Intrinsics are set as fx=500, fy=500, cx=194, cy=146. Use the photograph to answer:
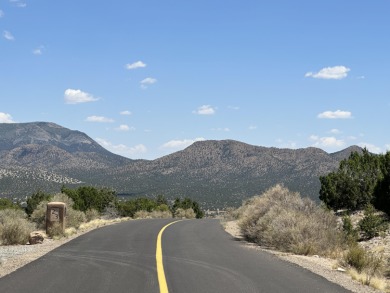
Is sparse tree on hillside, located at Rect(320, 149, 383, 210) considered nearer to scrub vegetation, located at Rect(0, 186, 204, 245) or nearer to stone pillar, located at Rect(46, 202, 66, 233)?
scrub vegetation, located at Rect(0, 186, 204, 245)

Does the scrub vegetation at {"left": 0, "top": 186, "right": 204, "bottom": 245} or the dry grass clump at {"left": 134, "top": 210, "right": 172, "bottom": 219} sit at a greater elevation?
the scrub vegetation at {"left": 0, "top": 186, "right": 204, "bottom": 245}

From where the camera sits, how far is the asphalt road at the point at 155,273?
33.3 feet

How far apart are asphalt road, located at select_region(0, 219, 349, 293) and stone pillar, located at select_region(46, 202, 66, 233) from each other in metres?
6.60

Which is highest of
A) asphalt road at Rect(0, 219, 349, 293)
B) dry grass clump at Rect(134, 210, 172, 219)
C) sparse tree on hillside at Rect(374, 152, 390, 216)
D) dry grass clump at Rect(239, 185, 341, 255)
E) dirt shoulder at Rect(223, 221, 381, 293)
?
sparse tree on hillside at Rect(374, 152, 390, 216)

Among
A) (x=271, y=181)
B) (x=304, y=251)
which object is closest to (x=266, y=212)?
(x=304, y=251)

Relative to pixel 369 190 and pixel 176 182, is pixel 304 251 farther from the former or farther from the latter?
pixel 176 182

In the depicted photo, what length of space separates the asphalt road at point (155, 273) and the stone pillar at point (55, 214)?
6.60 m

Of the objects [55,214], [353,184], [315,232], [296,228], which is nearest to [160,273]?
[296,228]

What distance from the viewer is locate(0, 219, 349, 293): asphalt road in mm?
10148

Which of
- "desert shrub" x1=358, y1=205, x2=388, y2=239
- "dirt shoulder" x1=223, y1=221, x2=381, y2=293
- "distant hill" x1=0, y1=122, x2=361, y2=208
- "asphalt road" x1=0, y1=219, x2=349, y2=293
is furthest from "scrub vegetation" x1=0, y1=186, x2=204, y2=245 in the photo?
"distant hill" x1=0, y1=122, x2=361, y2=208

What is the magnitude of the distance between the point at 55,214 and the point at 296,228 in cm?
1233

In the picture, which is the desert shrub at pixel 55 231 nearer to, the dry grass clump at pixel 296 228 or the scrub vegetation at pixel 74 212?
the scrub vegetation at pixel 74 212

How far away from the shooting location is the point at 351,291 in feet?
33.4

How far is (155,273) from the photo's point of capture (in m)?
11.9
